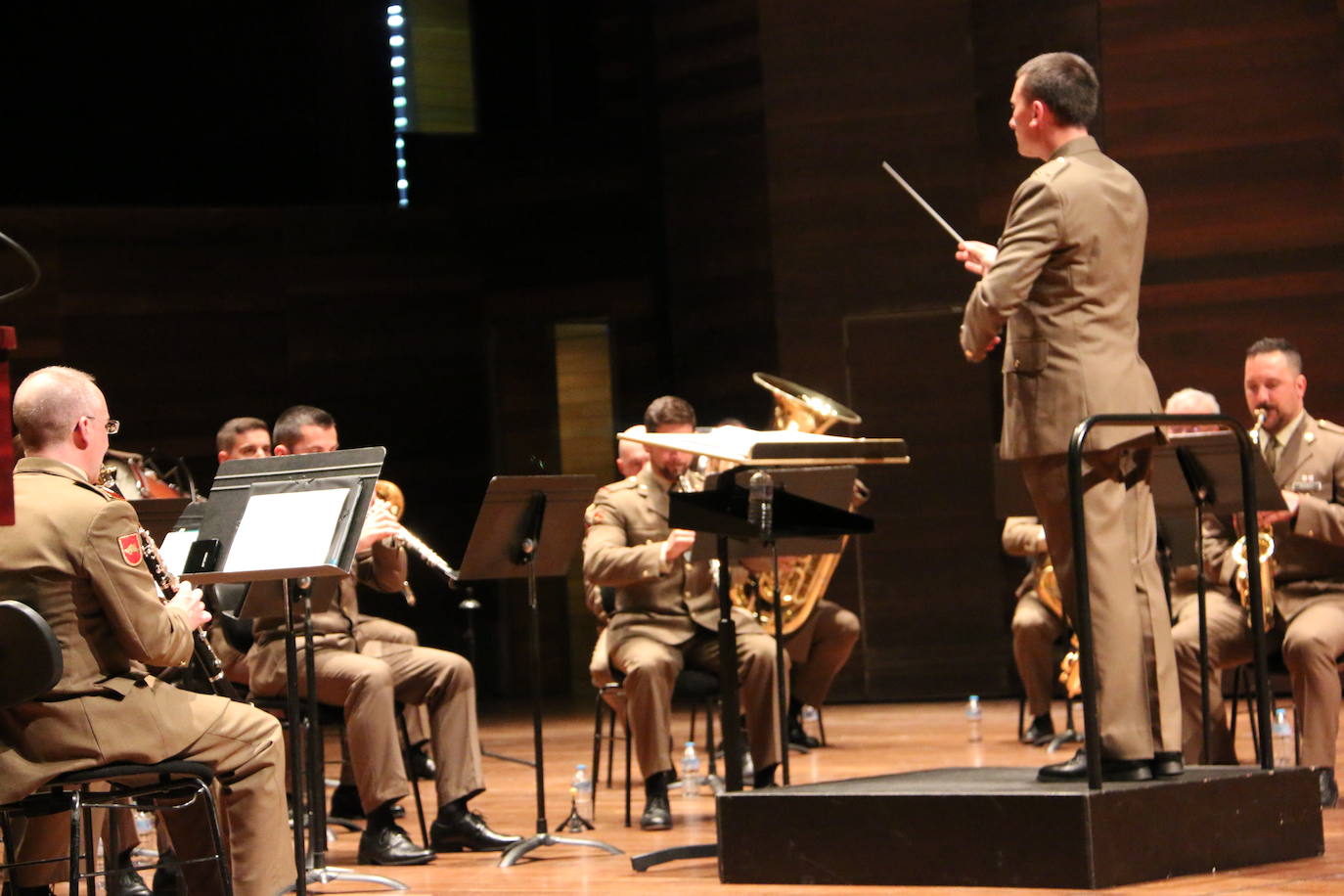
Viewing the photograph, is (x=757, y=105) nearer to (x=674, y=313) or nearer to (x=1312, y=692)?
(x=674, y=313)

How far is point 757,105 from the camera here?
8.73 m

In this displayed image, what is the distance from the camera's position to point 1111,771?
393cm

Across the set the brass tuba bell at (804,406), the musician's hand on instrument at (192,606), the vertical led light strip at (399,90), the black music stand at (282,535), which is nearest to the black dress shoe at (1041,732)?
the brass tuba bell at (804,406)

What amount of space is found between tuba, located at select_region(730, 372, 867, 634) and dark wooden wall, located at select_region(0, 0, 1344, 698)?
6.82 ft

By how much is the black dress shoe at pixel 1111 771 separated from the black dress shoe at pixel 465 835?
5.80 ft

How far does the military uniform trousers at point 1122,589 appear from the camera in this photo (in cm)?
387

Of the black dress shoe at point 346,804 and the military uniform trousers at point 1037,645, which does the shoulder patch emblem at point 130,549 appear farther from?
the military uniform trousers at point 1037,645

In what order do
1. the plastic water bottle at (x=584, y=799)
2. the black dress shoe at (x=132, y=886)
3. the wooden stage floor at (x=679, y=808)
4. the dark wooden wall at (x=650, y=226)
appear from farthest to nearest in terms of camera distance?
the dark wooden wall at (x=650, y=226)
the plastic water bottle at (x=584, y=799)
the black dress shoe at (x=132, y=886)
the wooden stage floor at (x=679, y=808)

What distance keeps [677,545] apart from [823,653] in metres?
2.13

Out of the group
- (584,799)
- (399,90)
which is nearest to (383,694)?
(584,799)

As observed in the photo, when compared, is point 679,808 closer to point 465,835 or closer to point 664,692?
point 664,692

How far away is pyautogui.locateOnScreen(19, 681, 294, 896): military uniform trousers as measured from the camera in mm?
3598

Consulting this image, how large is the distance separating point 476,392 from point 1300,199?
4675 millimetres

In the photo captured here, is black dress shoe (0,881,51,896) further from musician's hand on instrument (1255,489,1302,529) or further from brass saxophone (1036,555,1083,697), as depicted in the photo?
brass saxophone (1036,555,1083,697)
